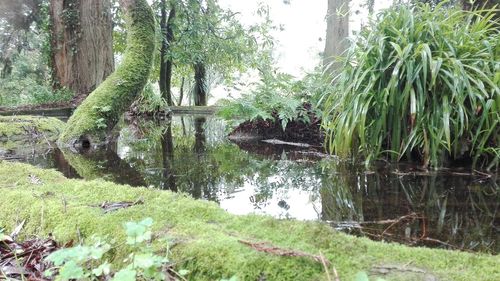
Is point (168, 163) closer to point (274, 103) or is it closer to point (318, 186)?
point (318, 186)

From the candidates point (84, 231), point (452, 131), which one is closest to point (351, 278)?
point (84, 231)

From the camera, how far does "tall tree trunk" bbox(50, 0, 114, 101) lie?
667 cm

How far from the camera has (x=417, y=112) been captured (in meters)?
2.14

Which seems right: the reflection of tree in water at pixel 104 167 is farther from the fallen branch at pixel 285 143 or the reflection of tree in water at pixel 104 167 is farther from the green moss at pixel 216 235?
the fallen branch at pixel 285 143

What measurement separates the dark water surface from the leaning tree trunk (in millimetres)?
376

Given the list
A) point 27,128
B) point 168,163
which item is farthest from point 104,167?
point 27,128

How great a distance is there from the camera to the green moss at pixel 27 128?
375 centimetres

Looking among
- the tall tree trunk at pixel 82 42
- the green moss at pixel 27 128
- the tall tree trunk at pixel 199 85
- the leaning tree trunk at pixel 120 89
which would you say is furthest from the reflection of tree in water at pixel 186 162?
the tall tree trunk at pixel 199 85

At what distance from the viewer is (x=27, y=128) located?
391cm

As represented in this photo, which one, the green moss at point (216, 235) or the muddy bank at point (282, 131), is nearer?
the green moss at point (216, 235)

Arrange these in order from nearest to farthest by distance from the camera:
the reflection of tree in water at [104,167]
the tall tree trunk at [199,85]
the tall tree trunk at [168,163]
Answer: the tall tree trunk at [168,163] → the reflection of tree in water at [104,167] → the tall tree trunk at [199,85]

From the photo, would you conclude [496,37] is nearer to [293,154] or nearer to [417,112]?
[417,112]

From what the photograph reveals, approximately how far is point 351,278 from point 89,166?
6.84ft

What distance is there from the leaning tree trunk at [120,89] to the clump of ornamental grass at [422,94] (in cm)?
225
